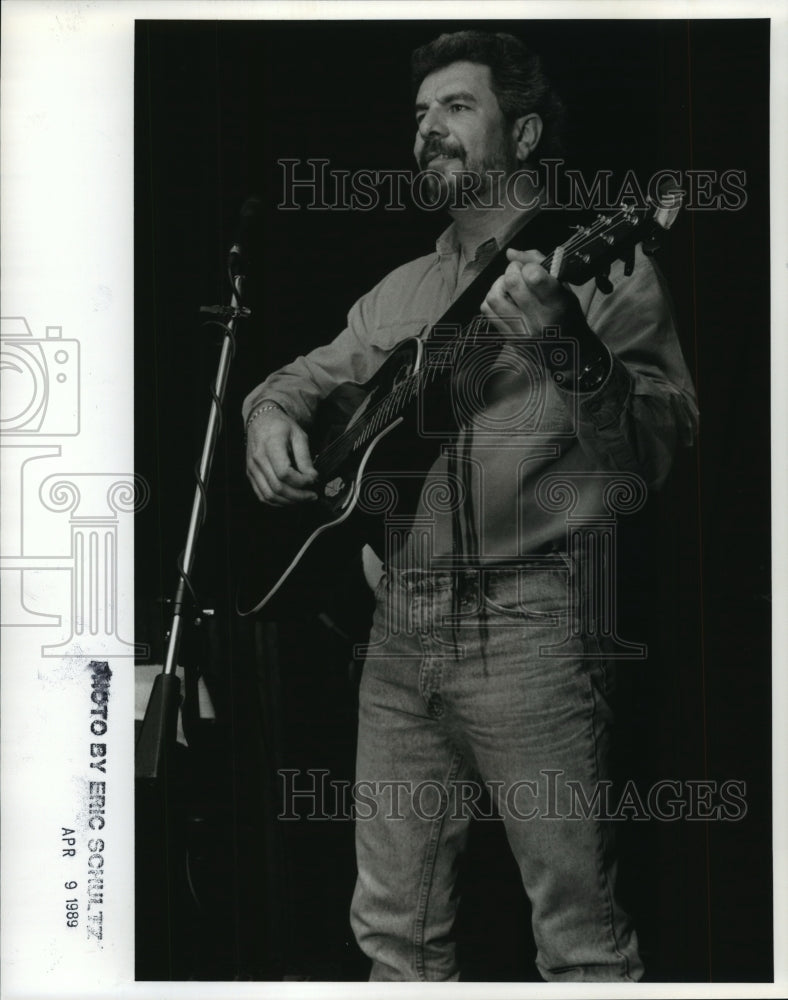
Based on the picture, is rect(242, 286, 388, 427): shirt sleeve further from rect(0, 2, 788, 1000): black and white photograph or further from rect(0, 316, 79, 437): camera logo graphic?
rect(0, 316, 79, 437): camera logo graphic

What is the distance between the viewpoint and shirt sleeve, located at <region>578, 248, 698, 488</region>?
1.94 metres

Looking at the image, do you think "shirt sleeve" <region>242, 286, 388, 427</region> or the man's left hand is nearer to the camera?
the man's left hand

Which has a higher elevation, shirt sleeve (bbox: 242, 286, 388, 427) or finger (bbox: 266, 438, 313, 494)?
shirt sleeve (bbox: 242, 286, 388, 427)

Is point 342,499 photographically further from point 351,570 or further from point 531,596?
point 531,596

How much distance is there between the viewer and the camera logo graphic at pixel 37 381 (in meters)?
2.08

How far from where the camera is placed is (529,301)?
1924 millimetres

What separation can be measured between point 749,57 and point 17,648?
71.8 inches

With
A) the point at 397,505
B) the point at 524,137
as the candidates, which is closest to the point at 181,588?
the point at 397,505

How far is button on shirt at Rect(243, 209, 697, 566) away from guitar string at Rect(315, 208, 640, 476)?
5 centimetres

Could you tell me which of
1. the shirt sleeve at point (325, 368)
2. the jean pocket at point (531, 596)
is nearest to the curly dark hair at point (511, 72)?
the shirt sleeve at point (325, 368)

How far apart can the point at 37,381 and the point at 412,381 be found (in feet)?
2.43
